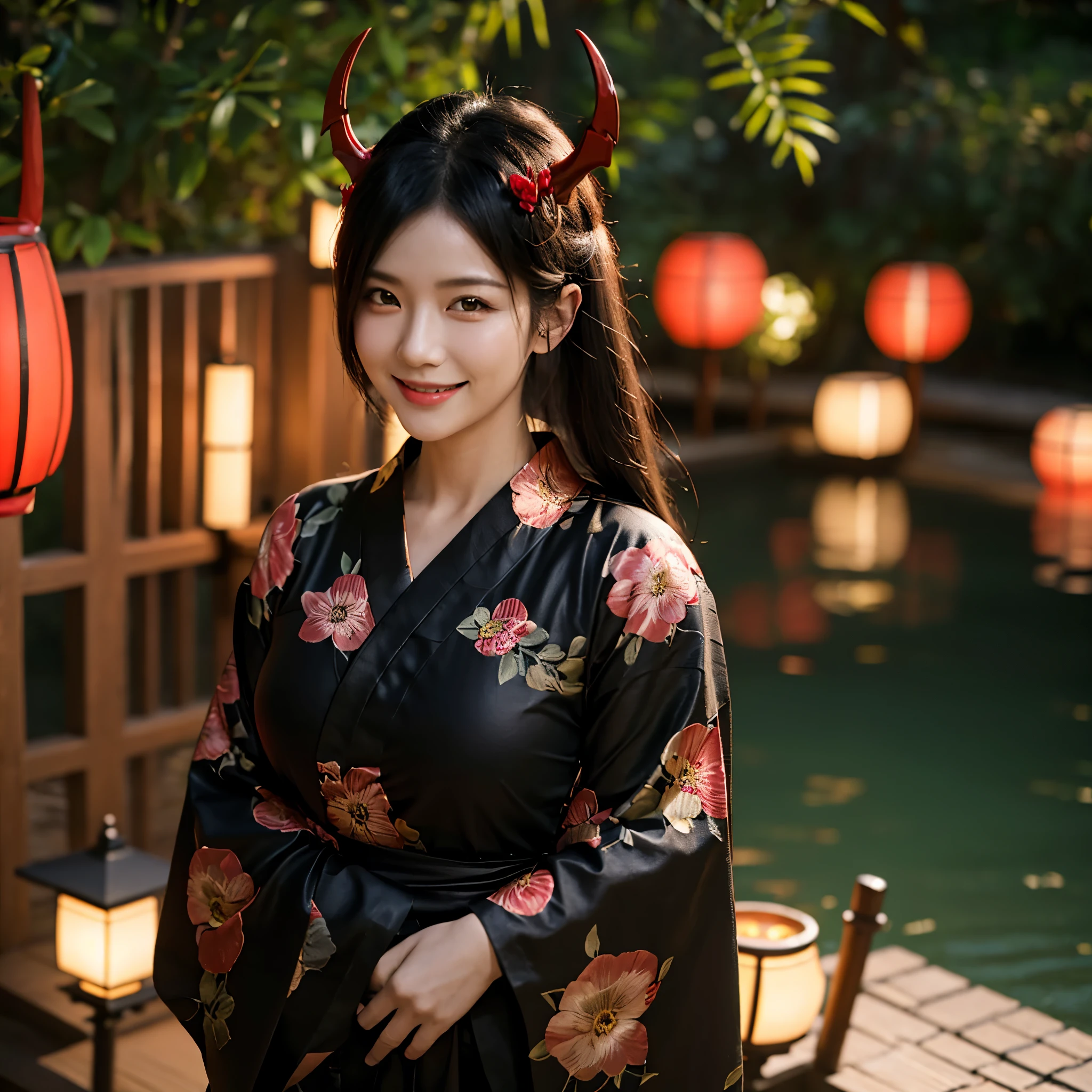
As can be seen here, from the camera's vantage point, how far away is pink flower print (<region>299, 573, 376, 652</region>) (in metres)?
1.82

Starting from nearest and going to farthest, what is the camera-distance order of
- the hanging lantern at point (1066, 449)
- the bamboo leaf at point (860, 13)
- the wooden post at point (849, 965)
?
the wooden post at point (849, 965)
the bamboo leaf at point (860, 13)
the hanging lantern at point (1066, 449)

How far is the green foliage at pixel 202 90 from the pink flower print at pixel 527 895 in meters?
1.91

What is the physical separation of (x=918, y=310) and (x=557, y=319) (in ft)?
26.0

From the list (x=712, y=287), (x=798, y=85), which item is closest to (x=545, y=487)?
(x=798, y=85)

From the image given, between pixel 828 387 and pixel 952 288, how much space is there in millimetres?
993

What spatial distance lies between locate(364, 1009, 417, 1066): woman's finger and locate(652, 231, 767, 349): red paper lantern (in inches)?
306

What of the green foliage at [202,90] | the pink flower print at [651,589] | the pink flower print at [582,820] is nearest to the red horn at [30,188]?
the green foliage at [202,90]

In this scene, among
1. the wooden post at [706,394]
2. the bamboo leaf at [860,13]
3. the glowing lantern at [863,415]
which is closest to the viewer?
the bamboo leaf at [860,13]

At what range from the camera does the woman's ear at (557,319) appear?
1.78m

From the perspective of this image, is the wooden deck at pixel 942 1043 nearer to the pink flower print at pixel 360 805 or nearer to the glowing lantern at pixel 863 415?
the pink flower print at pixel 360 805

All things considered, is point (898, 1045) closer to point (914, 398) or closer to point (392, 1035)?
point (392, 1035)

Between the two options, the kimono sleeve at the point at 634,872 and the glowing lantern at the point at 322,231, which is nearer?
the kimono sleeve at the point at 634,872

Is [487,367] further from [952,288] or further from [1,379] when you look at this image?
[952,288]

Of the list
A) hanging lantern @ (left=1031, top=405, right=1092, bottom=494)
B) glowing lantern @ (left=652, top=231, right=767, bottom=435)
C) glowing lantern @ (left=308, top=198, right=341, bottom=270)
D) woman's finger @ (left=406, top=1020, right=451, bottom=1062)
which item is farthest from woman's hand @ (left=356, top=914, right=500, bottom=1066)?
glowing lantern @ (left=652, top=231, right=767, bottom=435)
